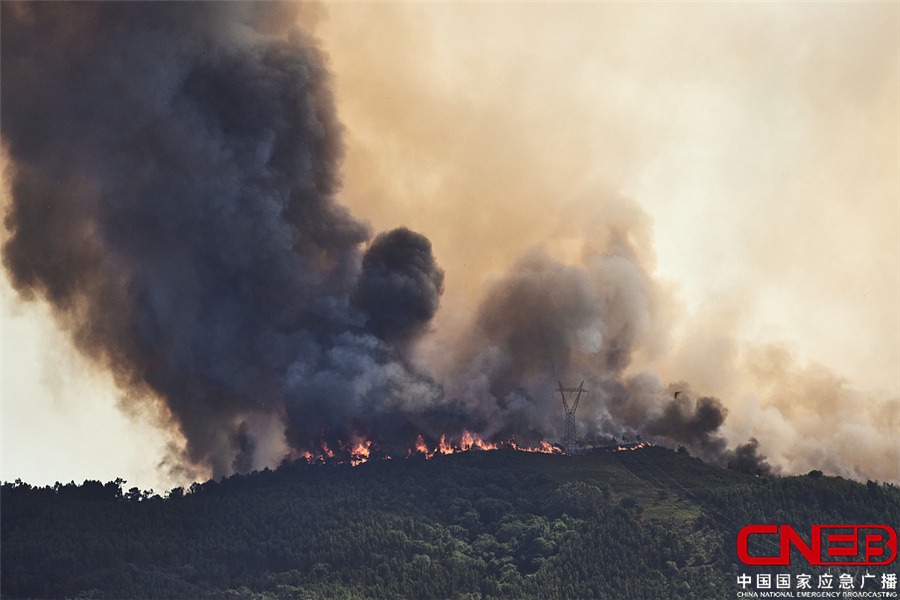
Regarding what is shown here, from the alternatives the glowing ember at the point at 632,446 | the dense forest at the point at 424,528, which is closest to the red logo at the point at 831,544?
the dense forest at the point at 424,528

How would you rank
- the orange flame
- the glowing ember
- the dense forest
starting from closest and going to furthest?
the dense forest
the orange flame
the glowing ember

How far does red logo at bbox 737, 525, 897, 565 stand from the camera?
132750mm

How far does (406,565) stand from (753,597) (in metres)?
37.2

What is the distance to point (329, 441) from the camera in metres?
164

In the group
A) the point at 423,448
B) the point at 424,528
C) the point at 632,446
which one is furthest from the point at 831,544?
the point at 423,448

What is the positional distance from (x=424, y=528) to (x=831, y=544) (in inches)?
1829

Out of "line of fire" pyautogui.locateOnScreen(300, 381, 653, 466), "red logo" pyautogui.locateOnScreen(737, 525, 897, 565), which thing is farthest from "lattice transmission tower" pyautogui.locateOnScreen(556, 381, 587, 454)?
"red logo" pyautogui.locateOnScreen(737, 525, 897, 565)

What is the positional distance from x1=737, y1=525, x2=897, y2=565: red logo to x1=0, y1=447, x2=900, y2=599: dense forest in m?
1.83

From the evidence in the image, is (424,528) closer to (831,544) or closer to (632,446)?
(632,446)

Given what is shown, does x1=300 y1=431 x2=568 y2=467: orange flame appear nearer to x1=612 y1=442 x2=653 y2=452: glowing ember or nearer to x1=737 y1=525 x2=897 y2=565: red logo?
x1=612 y1=442 x2=653 y2=452: glowing ember

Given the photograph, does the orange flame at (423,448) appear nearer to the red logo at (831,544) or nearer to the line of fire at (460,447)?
the line of fire at (460,447)

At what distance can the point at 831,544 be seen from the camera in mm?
136000

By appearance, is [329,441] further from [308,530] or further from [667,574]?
[667,574]

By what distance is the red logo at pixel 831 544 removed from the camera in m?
133
